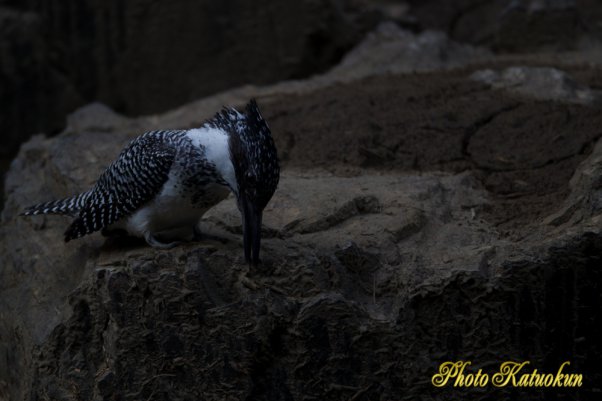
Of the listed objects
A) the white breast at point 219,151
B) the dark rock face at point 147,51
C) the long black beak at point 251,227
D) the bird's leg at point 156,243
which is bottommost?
the dark rock face at point 147,51

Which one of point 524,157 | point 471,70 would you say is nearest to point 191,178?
point 524,157

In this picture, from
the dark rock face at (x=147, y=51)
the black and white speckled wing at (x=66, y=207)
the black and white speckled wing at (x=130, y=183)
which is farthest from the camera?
the dark rock face at (x=147, y=51)

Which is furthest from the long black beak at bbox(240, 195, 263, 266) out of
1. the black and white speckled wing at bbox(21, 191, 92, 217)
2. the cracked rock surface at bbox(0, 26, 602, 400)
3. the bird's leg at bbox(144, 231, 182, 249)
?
the black and white speckled wing at bbox(21, 191, 92, 217)

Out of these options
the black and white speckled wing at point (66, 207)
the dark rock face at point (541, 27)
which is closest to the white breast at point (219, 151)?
the black and white speckled wing at point (66, 207)

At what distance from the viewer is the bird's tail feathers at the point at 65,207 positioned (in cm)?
411

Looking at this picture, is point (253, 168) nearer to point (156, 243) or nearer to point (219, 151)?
point (219, 151)

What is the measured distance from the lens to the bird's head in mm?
3346

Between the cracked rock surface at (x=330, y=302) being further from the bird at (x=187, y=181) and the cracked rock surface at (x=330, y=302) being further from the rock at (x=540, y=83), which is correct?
the rock at (x=540, y=83)

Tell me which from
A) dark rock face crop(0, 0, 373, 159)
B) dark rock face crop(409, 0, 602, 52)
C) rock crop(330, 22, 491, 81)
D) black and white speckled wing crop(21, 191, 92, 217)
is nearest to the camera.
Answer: black and white speckled wing crop(21, 191, 92, 217)

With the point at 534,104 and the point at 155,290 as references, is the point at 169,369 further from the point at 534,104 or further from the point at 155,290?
the point at 534,104

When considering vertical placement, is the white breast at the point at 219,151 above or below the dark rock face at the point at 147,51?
above

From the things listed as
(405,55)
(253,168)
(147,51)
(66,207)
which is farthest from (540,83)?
(147,51)

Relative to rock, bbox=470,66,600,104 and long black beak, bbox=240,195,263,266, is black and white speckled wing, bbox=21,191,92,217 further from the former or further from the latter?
rock, bbox=470,66,600,104

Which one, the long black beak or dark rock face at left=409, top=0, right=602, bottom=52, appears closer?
the long black beak
